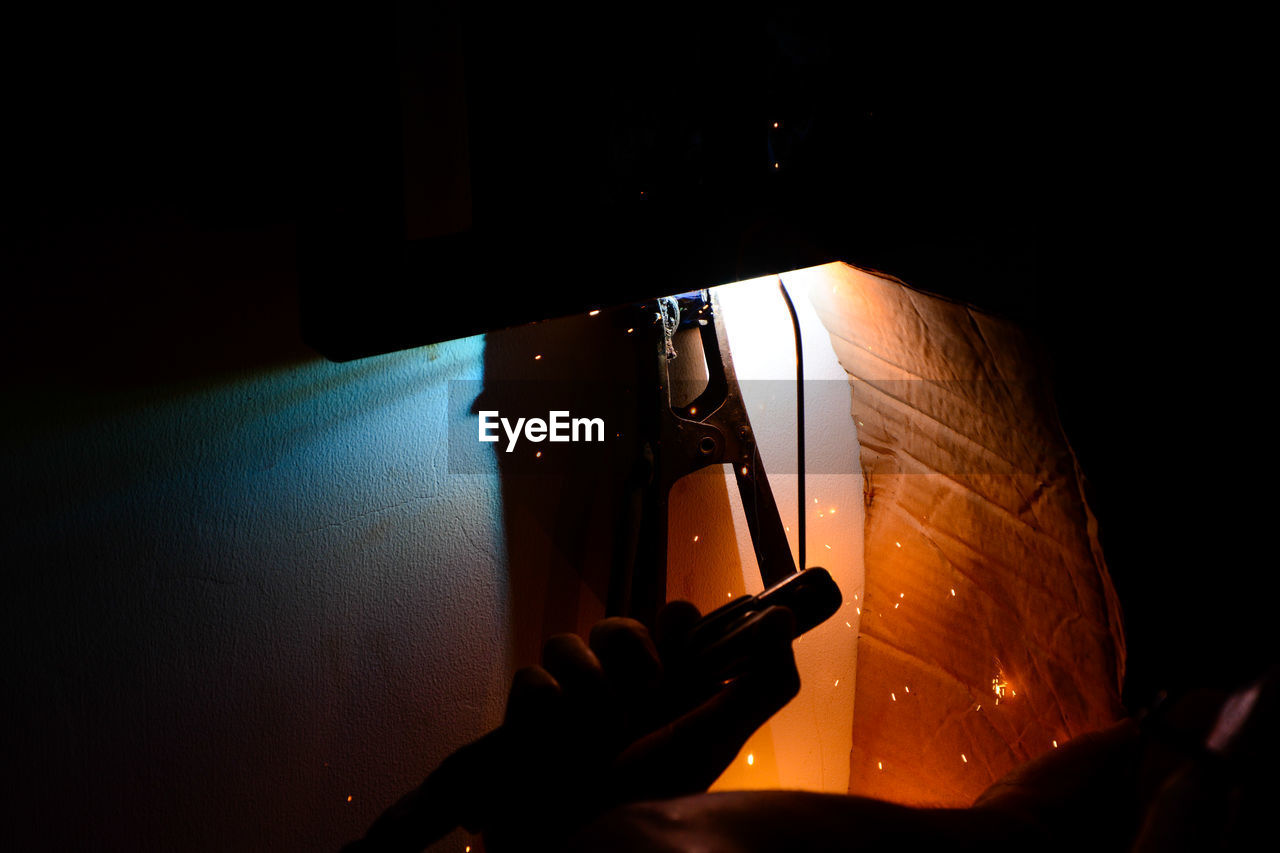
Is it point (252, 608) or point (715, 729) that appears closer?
point (715, 729)

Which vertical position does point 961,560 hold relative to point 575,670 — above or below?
below

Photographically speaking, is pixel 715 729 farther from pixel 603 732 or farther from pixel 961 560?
pixel 961 560

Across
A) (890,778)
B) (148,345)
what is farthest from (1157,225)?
(148,345)

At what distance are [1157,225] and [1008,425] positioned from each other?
0.77 feet

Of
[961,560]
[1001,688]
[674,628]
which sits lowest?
[1001,688]

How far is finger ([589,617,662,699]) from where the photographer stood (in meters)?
0.32

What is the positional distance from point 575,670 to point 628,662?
3 centimetres

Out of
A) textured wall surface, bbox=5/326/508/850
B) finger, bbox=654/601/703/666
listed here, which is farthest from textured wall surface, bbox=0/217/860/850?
finger, bbox=654/601/703/666

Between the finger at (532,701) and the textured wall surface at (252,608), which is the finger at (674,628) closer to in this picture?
the finger at (532,701)

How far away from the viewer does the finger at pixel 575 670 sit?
0.31 m

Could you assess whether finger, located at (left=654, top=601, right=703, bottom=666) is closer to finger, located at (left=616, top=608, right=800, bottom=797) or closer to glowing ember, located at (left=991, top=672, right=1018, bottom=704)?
finger, located at (left=616, top=608, right=800, bottom=797)

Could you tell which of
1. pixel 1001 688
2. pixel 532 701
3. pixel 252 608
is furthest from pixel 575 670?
pixel 1001 688

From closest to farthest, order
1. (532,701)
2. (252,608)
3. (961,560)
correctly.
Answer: (532,701)
(252,608)
(961,560)

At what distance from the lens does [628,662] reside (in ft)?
1.05
